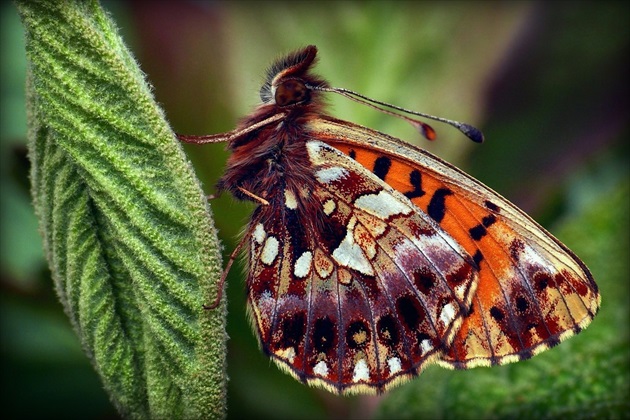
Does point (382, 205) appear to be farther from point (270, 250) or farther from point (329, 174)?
point (270, 250)

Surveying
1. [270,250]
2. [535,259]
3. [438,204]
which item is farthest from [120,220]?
[535,259]

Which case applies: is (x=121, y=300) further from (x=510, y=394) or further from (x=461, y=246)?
(x=510, y=394)

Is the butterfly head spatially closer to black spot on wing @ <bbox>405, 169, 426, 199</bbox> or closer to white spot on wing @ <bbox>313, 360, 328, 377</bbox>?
black spot on wing @ <bbox>405, 169, 426, 199</bbox>

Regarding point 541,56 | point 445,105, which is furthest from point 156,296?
point 541,56

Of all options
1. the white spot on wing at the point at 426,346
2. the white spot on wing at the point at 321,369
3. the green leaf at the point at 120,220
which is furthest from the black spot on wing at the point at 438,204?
the green leaf at the point at 120,220

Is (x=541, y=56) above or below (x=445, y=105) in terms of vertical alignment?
above

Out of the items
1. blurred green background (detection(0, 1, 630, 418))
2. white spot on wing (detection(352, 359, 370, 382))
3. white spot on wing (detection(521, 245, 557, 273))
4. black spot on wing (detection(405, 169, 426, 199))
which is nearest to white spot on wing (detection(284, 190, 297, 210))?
blurred green background (detection(0, 1, 630, 418))
